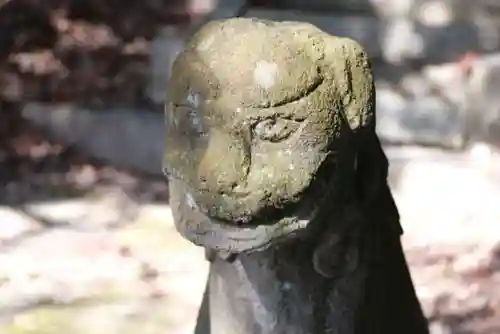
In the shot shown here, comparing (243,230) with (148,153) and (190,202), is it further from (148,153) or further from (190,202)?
(148,153)

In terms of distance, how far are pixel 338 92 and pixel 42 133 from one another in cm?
216

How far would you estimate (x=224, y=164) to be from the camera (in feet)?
2.22

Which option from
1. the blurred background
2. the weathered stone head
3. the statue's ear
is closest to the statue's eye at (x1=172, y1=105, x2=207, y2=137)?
the weathered stone head

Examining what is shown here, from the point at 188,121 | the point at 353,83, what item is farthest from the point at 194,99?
the point at 353,83

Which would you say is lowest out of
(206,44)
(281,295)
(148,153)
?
(281,295)

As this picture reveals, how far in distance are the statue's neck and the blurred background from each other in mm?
898

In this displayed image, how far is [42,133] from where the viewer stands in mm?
2754

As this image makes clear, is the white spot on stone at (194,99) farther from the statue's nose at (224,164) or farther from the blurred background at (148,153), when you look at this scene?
the blurred background at (148,153)

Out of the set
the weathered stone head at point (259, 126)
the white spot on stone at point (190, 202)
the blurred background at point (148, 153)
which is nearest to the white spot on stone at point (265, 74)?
the weathered stone head at point (259, 126)

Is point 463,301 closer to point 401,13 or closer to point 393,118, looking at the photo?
point 393,118

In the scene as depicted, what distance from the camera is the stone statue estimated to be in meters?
0.68

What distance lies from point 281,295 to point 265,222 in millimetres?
118

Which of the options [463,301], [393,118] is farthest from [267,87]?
[393,118]

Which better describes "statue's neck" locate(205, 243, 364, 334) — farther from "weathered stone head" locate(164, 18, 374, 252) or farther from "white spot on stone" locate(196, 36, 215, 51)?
"white spot on stone" locate(196, 36, 215, 51)
